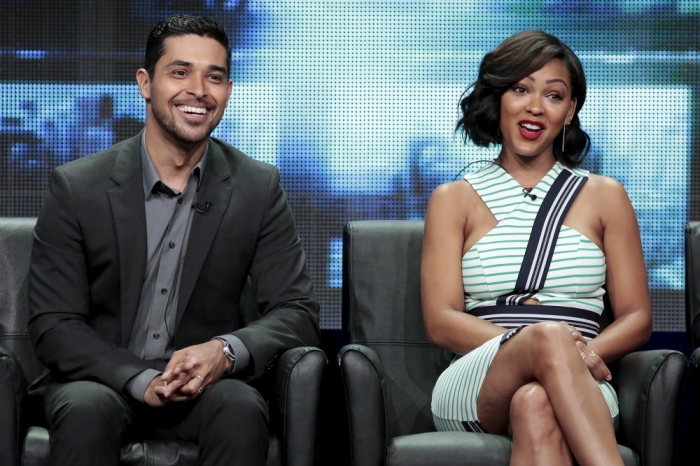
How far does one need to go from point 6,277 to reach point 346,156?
4.59 ft

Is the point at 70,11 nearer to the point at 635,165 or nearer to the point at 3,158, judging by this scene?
the point at 3,158

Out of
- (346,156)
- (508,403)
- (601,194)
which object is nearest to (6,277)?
(346,156)

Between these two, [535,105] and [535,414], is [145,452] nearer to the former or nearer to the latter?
[535,414]

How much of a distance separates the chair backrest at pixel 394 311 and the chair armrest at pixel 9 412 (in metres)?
1.13

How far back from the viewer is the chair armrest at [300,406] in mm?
2516

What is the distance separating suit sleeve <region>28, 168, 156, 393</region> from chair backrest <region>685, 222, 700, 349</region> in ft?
5.60

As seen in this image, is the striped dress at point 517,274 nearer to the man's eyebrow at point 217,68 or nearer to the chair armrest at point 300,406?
the chair armrest at point 300,406

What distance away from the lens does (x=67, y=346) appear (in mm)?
2604

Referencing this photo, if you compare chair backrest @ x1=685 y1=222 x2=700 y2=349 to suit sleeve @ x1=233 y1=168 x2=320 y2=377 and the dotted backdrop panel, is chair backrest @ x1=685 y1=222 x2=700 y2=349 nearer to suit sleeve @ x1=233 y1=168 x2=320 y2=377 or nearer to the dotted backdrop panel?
the dotted backdrop panel

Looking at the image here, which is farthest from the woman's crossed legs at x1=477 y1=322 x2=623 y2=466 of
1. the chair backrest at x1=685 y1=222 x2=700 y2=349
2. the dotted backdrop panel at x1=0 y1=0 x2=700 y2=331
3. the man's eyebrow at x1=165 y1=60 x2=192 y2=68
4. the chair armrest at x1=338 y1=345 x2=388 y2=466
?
the dotted backdrop panel at x1=0 y1=0 x2=700 y2=331

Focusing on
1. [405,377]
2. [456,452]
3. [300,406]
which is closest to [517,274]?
[405,377]

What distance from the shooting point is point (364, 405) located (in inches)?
102

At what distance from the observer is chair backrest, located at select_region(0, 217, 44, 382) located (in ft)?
10.1

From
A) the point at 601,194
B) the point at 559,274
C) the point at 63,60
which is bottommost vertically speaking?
the point at 559,274
